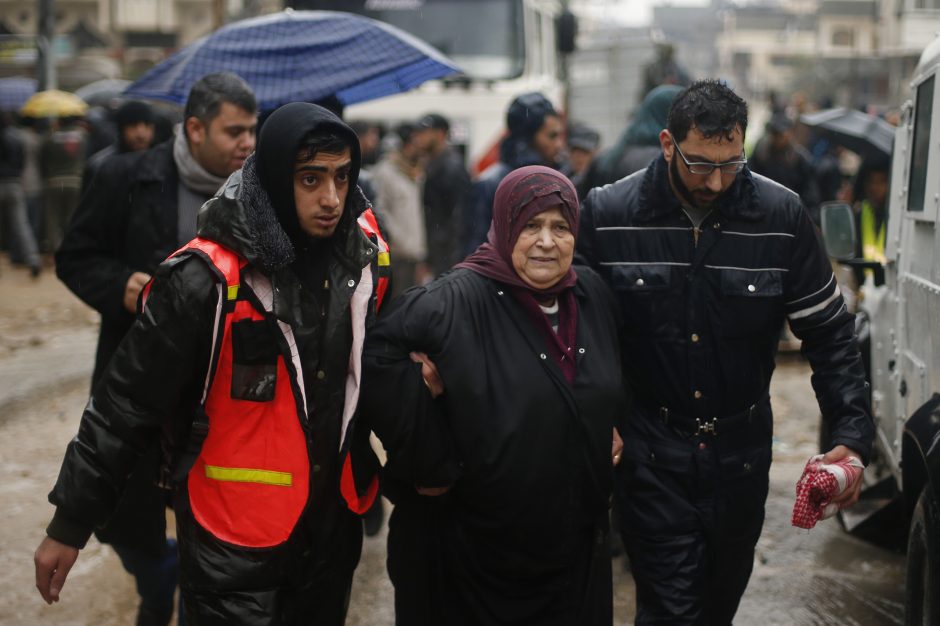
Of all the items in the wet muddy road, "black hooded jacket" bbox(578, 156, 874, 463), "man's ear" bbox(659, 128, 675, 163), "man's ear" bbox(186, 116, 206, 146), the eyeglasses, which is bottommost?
the wet muddy road

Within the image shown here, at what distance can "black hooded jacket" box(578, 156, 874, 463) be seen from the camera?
3.38 meters

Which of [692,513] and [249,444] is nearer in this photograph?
[249,444]

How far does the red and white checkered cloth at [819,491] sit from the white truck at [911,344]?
1.11 feet

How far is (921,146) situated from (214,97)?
2645mm

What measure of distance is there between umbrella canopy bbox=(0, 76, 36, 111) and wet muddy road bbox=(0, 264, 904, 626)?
46.8 ft

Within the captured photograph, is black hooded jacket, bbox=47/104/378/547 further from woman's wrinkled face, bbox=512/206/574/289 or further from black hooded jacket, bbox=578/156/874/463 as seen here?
black hooded jacket, bbox=578/156/874/463

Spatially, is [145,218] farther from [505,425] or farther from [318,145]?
[505,425]

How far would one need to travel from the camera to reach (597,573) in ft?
10.3

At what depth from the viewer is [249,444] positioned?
9.17 ft

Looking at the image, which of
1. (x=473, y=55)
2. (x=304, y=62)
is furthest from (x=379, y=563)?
(x=473, y=55)

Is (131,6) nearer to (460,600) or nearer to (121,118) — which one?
Answer: (121,118)

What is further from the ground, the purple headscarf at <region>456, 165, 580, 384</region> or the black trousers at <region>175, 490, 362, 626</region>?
the purple headscarf at <region>456, 165, 580, 384</region>

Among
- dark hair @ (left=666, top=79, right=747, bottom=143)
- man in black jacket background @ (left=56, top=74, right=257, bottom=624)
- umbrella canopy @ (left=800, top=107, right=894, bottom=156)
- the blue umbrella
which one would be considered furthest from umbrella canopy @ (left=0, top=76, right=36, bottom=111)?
dark hair @ (left=666, top=79, right=747, bottom=143)

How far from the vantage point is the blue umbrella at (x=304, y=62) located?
5398 mm
